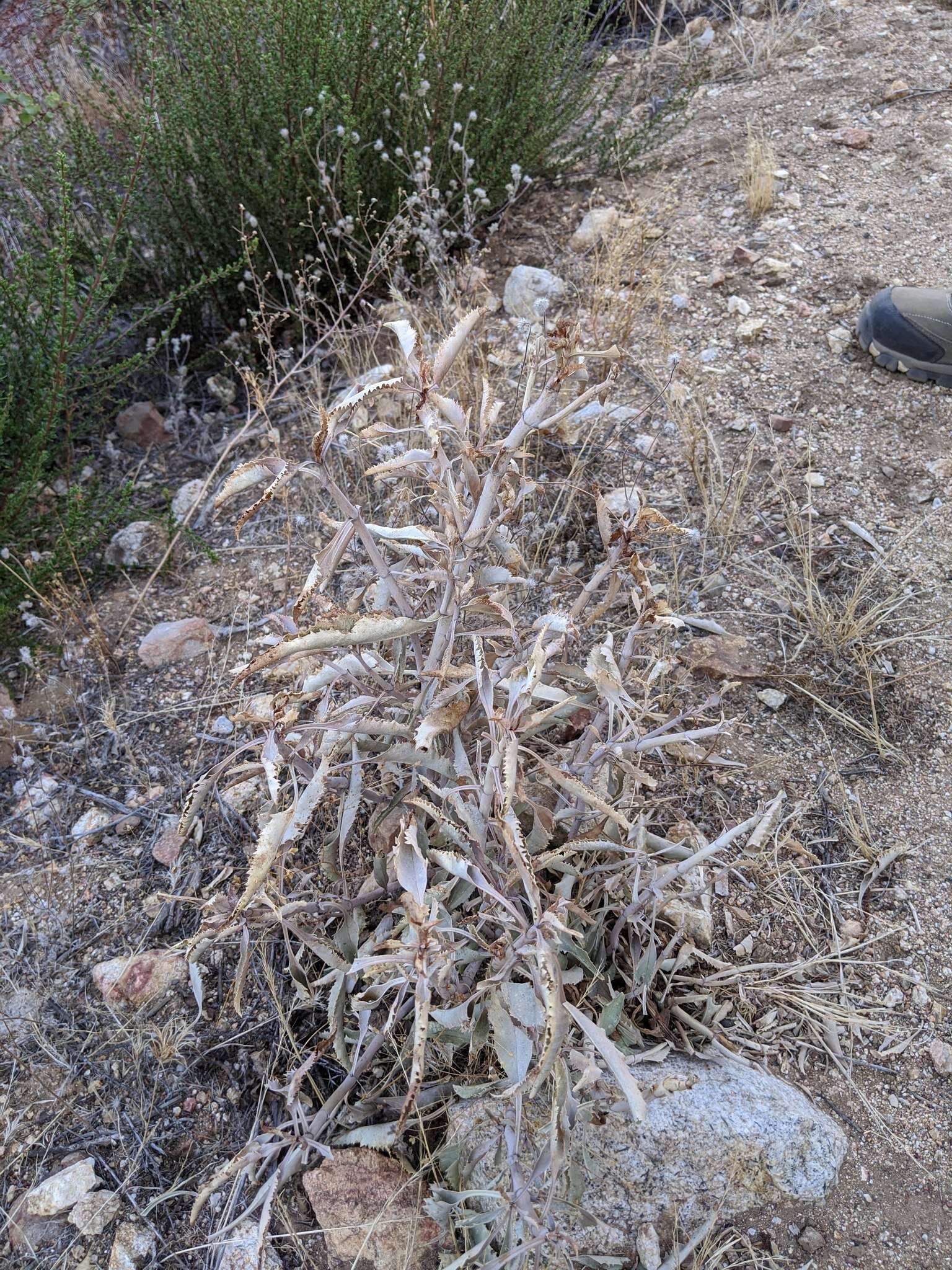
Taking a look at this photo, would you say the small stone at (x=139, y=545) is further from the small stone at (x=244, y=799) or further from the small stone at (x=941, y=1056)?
the small stone at (x=941, y=1056)

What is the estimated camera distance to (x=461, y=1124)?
124cm

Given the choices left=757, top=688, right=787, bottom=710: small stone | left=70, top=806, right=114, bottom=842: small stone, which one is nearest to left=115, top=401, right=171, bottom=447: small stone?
left=70, top=806, right=114, bottom=842: small stone

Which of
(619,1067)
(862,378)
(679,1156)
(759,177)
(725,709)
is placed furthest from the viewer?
(759,177)

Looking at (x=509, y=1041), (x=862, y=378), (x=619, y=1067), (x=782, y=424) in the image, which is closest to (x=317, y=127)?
(x=782, y=424)

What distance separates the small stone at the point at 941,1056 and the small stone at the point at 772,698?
647 mm

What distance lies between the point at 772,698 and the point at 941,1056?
688mm

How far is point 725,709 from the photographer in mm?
1827

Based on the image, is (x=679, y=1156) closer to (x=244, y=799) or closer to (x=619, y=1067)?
(x=619, y=1067)

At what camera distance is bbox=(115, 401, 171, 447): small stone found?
262 cm

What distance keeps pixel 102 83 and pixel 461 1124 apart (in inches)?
104

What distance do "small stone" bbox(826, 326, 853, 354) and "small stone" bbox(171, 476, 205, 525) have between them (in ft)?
5.70

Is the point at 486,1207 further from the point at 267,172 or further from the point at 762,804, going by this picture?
the point at 267,172

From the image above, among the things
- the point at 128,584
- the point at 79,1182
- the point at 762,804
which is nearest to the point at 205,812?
the point at 79,1182

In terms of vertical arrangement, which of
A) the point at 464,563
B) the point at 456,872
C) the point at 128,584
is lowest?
the point at 128,584
